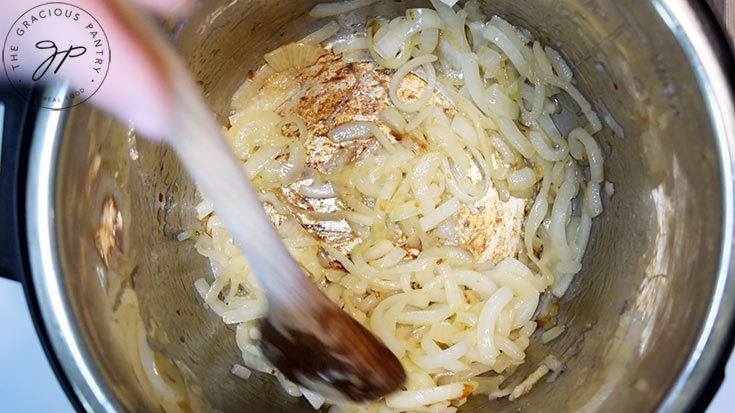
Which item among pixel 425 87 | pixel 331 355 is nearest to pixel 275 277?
pixel 331 355

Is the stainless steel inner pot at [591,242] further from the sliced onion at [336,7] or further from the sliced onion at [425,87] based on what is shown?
the sliced onion at [425,87]

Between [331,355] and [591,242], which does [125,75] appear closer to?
[331,355]

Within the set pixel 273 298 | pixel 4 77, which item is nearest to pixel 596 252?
pixel 273 298

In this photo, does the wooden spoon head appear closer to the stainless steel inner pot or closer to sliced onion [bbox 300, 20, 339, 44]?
the stainless steel inner pot

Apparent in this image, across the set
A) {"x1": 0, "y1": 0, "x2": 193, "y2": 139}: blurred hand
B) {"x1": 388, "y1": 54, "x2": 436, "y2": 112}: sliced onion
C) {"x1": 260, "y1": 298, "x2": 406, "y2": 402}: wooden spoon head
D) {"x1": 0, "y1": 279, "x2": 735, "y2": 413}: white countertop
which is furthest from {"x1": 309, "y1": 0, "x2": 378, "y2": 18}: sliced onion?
{"x1": 0, "y1": 279, "x2": 735, "y2": 413}: white countertop

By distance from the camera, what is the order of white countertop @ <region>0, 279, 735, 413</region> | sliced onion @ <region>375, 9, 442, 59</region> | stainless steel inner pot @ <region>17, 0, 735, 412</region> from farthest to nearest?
sliced onion @ <region>375, 9, 442, 59</region> → white countertop @ <region>0, 279, 735, 413</region> → stainless steel inner pot @ <region>17, 0, 735, 412</region>

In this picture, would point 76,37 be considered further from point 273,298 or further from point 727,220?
point 727,220

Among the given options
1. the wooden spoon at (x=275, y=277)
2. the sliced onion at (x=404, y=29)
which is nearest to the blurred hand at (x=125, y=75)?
the wooden spoon at (x=275, y=277)
